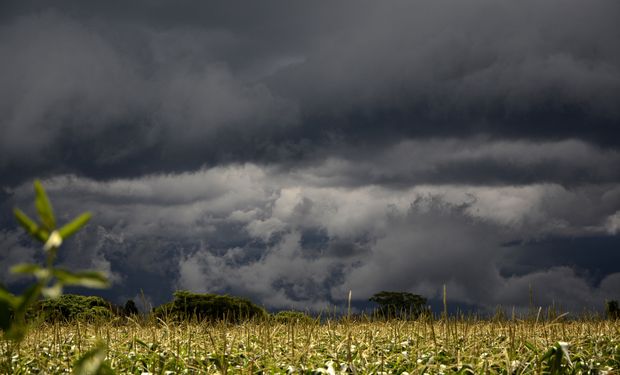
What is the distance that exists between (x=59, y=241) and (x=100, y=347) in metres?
0.25

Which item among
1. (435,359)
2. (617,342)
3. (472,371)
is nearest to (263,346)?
(435,359)

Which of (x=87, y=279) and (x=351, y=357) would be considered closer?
(x=87, y=279)

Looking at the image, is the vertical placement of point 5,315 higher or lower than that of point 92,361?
higher

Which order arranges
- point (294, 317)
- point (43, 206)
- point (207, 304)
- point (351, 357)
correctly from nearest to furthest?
point (43, 206)
point (351, 357)
point (294, 317)
point (207, 304)

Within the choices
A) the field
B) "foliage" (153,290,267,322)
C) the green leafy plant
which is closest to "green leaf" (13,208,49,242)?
the green leafy plant

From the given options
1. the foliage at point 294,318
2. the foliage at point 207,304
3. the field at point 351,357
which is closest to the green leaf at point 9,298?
the field at point 351,357

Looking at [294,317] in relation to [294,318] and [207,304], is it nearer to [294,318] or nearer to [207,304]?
[294,318]

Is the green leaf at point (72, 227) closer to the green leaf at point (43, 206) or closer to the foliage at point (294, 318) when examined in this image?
the green leaf at point (43, 206)

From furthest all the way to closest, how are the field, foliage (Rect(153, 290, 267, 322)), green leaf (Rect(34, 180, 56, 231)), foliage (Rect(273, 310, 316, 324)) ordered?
foliage (Rect(153, 290, 267, 322))
foliage (Rect(273, 310, 316, 324))
the field
green leaf (Rect(34, 180, 56, 231))

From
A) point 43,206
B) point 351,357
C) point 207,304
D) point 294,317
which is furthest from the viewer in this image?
point 207,304

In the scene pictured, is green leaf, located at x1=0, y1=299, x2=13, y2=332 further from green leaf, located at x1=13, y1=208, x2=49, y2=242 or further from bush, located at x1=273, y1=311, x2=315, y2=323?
bush, located at x1=273, y1=311, x2=315, y2=323

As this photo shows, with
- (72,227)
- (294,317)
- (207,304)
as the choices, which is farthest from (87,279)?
(207,304)

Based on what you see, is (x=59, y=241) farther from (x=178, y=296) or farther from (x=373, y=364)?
(x=178, y=296)

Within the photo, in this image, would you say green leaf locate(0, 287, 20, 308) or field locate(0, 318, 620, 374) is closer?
green leaf locate(0, 287, 20, 308)
